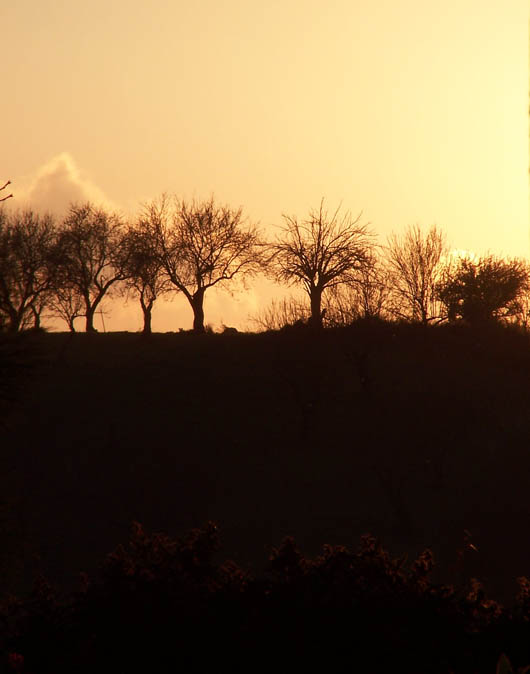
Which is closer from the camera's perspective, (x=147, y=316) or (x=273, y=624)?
(x=273, y=624)

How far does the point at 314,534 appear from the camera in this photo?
3981 cm

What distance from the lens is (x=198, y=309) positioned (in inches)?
3123

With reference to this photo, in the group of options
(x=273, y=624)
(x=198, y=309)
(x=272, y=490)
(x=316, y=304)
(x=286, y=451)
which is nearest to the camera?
(x=273, y=624)

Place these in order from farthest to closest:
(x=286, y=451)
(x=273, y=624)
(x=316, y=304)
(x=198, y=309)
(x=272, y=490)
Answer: (x=198, y=309)
(x=316, y=304)
(x=286, y=451)
(x=272, y=490)
(x=273, y=624)

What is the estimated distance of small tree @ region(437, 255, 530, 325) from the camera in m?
82.4

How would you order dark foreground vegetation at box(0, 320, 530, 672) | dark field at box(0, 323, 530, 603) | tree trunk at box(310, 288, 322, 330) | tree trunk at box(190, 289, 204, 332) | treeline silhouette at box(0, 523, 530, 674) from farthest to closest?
tree trunk at box(190, 289, 204, 332), tree trunk at box(310, 288, 322, 330), dark field at box(0, 323, 530, 603), dark foreground vegetation at box(0, 320, 530, 672), treeline silhouette at box(0, 523, 530, 674)

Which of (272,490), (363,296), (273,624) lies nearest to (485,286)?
(363,296)

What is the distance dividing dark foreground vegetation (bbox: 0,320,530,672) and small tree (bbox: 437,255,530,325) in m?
15.7

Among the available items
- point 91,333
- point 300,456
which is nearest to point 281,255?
point 91,333

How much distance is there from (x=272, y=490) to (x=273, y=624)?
33708 millimetres

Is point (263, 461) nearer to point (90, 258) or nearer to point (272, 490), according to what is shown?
point (272, 490)

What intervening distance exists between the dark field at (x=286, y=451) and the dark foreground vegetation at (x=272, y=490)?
12 cm

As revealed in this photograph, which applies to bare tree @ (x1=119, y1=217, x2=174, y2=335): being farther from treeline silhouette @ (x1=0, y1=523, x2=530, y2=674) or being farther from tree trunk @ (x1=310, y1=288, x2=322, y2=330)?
treeline silhouette @ (x1=0, y1=523, x2=530, y2=674)

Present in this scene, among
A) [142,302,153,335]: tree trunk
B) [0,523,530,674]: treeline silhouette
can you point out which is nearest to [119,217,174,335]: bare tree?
[142,302,153,335]: tree trunk
